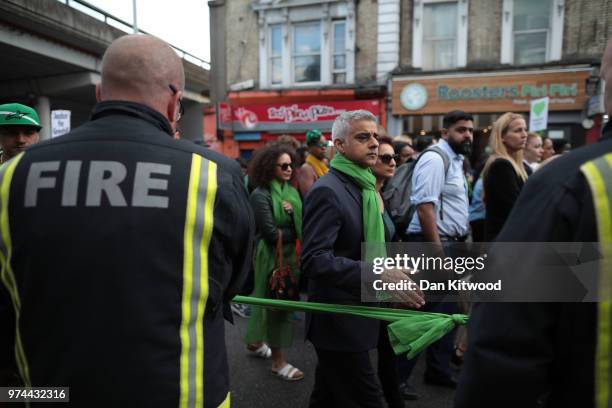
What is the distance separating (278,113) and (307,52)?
7.31ft

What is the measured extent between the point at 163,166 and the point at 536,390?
1152 millimetres

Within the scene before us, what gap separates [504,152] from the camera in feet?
11.6

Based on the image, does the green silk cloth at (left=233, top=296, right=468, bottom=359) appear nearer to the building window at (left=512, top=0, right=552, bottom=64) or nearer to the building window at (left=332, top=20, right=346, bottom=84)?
the building window at (left=512, top=0, right=552, bottom=64)

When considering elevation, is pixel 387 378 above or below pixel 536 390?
below

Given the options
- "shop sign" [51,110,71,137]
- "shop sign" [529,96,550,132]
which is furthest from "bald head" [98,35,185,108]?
"shop sign" [529,96,550,132]

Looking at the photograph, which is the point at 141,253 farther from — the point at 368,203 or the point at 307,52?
the point at 307,52

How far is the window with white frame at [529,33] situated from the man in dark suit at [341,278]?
11.7m

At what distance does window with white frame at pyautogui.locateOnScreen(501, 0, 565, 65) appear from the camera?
11.7m

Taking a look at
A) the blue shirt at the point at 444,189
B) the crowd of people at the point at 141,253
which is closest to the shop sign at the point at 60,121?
the blue shirt at the point at 444,189

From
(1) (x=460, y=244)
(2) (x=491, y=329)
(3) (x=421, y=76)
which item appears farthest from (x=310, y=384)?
(3) (x=421, y=76)

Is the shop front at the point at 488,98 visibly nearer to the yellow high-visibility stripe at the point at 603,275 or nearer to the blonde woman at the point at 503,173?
the blonde woman at the point at 503,173

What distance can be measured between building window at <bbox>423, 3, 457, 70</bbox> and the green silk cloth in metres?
11.9

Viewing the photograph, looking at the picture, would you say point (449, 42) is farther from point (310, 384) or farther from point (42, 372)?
point (42, 372)

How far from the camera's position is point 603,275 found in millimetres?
988
